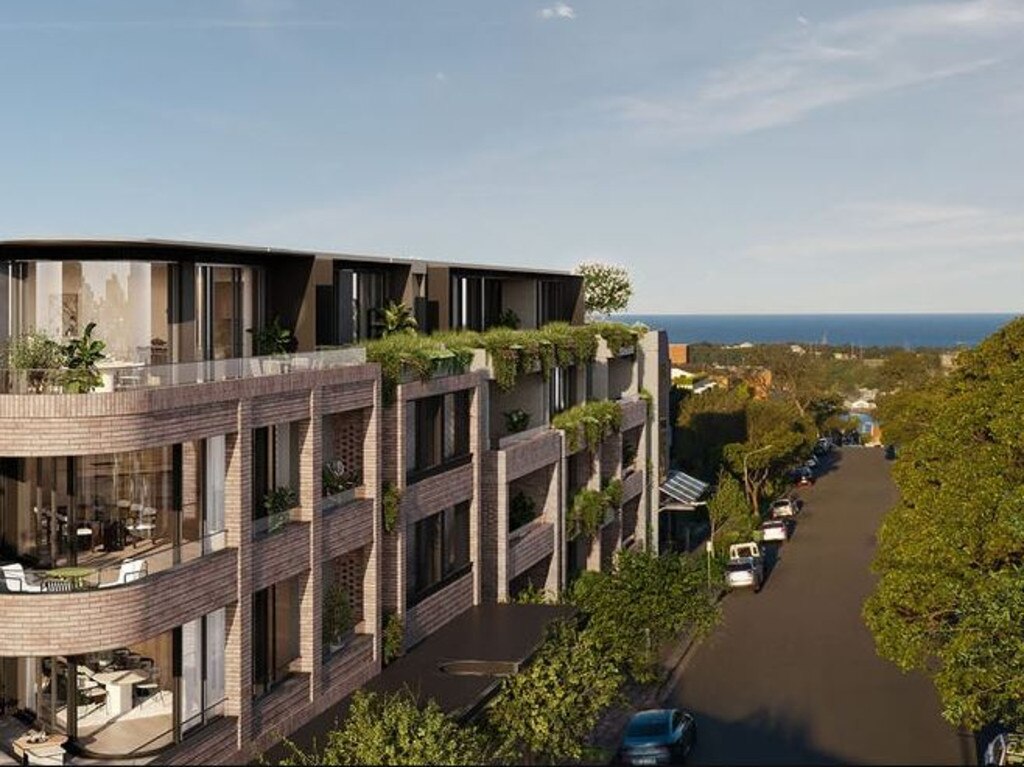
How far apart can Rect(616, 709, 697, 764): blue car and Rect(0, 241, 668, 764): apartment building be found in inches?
220

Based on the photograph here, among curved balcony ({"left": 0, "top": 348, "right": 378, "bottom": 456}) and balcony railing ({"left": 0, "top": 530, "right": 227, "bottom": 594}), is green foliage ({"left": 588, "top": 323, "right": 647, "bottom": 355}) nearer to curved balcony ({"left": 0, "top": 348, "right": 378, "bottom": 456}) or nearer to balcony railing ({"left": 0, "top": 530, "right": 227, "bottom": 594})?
curved balcony ({"left": 0, "top": 348, "right": 378, "bottom": 456})

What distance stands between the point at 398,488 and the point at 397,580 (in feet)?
7.02

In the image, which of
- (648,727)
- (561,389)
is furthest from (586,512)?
(648,727)

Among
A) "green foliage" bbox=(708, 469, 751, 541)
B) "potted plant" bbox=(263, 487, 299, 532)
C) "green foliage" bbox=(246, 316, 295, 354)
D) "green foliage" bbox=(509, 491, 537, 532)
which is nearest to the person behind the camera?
"potted plant" bbox=(263, 487, 299, 532)

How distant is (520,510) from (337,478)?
11887 millimetres

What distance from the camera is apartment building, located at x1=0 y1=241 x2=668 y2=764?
19328 mm

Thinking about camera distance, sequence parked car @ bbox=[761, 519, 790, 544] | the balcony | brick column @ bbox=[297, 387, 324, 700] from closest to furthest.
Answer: brick column @ bbox=[297, 387, 324, 700] → the balcony → parked car @ bbox=[761, 519, 790, 544]

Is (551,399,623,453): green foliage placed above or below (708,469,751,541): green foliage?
above

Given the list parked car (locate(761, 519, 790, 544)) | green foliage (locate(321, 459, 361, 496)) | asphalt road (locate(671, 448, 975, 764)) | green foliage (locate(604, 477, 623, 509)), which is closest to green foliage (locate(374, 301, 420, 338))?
green foliage (locate(321, 459, 361, 496))

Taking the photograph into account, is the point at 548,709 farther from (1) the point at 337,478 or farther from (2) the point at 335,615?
(1) the point at 337,478

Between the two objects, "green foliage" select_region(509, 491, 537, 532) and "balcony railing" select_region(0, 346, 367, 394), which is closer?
"balcony railing" select_region(0, 346, 367, 394)

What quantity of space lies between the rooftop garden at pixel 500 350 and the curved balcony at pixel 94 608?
877cm

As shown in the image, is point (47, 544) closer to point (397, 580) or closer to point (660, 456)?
point (397, 580)

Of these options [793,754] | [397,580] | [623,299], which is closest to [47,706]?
[397,580]
